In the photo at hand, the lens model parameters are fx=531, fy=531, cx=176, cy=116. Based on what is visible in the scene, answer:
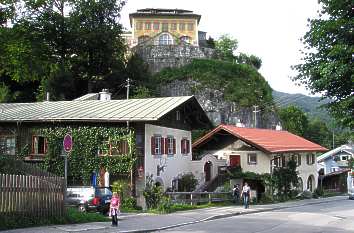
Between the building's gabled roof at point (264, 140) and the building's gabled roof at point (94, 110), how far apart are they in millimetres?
6006

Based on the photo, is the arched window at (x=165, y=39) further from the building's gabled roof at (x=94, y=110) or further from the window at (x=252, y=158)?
the building's gabled roof at (x=94, y=110)

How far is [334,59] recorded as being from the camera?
12.4m

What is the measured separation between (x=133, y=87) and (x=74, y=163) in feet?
117

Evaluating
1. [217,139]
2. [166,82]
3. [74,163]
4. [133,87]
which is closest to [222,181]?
[217,139]

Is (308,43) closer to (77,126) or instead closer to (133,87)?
(77,126)

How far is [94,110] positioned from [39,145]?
4264 millimetres

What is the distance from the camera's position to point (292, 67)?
14086 mm

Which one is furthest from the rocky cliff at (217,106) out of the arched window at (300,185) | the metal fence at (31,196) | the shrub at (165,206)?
the metal fence at (31,196)

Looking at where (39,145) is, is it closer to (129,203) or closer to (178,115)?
(129,203)

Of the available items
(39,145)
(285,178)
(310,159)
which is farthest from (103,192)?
(310,159)

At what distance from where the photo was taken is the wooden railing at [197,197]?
33562 millimetres

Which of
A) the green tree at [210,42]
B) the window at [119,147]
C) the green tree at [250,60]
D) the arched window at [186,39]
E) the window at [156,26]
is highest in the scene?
the window at [156,26]

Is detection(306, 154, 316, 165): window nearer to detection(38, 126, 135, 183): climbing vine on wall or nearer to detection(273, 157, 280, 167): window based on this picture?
detection(273, 157, 280, 167): window

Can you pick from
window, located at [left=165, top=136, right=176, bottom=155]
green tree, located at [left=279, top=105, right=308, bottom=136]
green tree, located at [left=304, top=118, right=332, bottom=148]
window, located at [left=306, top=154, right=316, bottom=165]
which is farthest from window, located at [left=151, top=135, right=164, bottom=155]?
green tree, located at [left=304, top=118, right=332, bottom=148]
